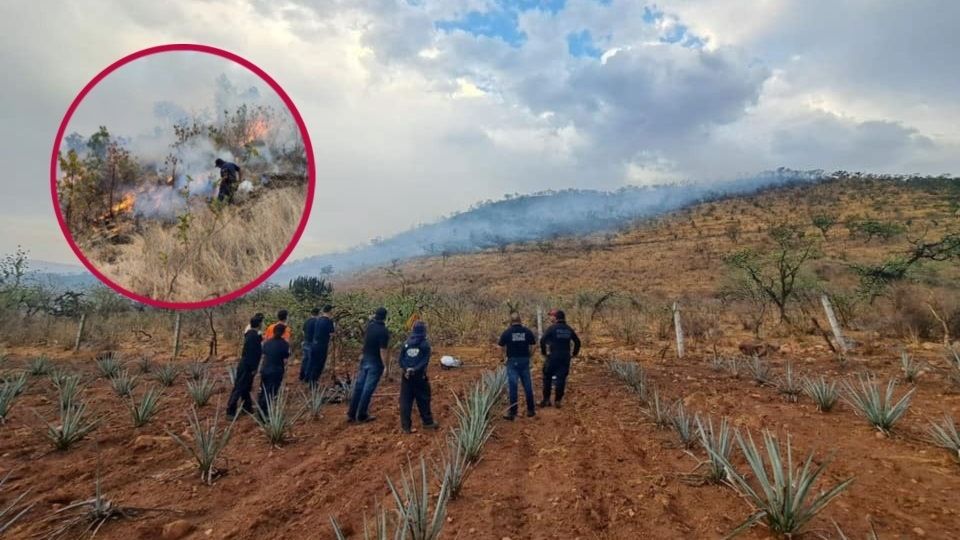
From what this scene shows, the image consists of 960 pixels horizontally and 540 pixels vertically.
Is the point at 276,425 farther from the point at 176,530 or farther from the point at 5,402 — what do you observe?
the point at 5,402

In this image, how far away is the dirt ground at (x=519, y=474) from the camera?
11.4 feet

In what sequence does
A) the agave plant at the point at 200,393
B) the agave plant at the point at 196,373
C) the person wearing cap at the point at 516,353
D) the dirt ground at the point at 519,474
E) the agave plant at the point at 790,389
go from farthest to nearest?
the agave plant at the point at 196,373, the agave plant at the point at 200,393, the person wearing cap at the point at 516,353, the agave plant at the point at 790,389, the dirt ground at the point at 519,474

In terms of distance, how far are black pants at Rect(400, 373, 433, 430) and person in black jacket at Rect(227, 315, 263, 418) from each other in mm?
2256

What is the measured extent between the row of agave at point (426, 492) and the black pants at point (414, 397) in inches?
26.1

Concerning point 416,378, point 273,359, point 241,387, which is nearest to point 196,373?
point 241,387

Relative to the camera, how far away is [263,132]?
217 centimetres

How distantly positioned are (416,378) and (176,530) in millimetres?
3429

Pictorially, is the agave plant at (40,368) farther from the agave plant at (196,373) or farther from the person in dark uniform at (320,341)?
the person in dark uniform at (320,341)

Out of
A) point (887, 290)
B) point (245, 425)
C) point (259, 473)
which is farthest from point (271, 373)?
point (887, 290)

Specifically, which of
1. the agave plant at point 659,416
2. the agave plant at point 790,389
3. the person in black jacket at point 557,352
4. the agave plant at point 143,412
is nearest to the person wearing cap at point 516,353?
the person in black jacket at point 557,352

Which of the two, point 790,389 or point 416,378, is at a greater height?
point 416,378

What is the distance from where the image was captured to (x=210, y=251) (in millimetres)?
2150

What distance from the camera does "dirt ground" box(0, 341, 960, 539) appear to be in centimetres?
347

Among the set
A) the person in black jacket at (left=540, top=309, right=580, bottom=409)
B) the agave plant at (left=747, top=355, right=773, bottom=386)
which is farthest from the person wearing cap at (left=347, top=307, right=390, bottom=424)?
the agave plant at (left=747, top=355, right=773, bottom=386)
